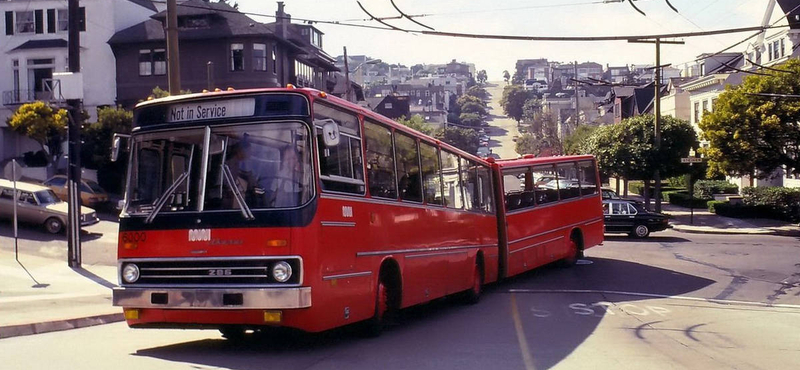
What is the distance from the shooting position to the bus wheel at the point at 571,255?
2467 cm

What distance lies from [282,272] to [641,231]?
27531 mm

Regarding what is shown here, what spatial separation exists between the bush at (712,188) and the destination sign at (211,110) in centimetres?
4902

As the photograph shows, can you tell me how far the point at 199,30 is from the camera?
50.4 metres

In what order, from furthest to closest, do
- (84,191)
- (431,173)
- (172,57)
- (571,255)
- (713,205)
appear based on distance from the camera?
(713,205)
(84,191)
(571,255)
(172,57)
(431,173)

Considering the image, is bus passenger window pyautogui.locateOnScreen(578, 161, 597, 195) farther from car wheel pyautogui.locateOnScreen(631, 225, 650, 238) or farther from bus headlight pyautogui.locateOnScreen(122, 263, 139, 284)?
bus headlight pyautogui.locateOnScreen(122, 263, 139, 284)

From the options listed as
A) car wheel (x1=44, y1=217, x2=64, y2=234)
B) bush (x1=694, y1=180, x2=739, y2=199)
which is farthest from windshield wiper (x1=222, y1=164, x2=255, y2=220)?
bush (x1=694, y1=180, x2=739, y2=199)

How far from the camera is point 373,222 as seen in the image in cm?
1134

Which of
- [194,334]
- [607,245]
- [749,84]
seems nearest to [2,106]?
[607,245]

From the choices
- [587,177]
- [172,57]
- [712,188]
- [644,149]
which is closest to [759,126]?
[644,149]

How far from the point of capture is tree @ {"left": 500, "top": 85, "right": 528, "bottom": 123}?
564ft

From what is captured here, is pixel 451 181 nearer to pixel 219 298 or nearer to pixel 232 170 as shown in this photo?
pixel 232 170

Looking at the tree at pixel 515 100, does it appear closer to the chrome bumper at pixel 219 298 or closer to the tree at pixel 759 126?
the tree at pixel 759 126

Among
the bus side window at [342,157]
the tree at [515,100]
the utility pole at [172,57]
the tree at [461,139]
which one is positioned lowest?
the bus side window at [342,157]

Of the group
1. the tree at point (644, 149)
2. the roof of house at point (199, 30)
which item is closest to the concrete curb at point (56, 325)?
the tree at point (644, 149)
